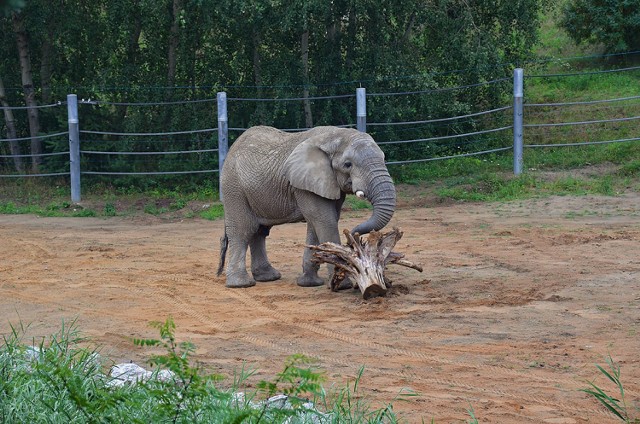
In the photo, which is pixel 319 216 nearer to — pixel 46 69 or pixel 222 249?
pixel 222 249

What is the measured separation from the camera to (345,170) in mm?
10086

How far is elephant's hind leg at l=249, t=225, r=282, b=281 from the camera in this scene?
11070 millimetres

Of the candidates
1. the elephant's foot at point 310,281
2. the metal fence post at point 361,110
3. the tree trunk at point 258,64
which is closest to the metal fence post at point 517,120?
the metal fence post at point 361,110

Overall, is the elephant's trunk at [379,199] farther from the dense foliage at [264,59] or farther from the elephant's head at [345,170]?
the dense foliage at [264,59]

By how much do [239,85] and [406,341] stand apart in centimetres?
1140

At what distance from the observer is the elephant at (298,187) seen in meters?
9.93

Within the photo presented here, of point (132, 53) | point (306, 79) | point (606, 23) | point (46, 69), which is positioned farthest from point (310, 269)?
point (606, 23)

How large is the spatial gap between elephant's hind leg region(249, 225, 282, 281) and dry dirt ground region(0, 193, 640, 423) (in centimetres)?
15

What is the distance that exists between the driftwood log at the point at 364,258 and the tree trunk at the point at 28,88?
34.7 feet

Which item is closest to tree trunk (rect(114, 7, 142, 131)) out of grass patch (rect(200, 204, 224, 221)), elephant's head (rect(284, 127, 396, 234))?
grass patch (rect(200, 204, 224, 221))

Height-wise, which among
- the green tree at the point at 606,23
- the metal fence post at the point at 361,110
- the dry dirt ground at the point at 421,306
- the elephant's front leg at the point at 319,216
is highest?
the green tree at the point at 606,23

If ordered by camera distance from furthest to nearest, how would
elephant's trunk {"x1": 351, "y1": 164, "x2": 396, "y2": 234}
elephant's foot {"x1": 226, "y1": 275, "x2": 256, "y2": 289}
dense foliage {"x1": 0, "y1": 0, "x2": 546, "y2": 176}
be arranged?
dense foliage {"x1": 0, "y1": 0, "x2": 546, "y2": 176} < elephant's foot {"x1": 226, "y1": 275, "x2": 256, "y2": 289} < elephant's trunk {"x1": 351, "y1": 164, "x2": 396, "y2": 234}

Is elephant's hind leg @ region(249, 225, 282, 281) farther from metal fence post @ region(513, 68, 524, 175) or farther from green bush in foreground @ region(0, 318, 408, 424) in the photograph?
metal fence post @ region(513, 68, 524, 175)

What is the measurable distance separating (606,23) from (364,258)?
12.8m
